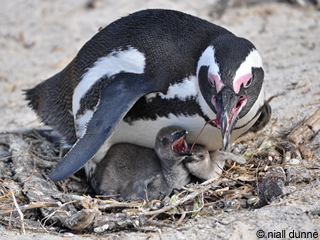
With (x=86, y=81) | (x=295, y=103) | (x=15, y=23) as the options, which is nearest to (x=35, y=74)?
(x=15, y=23)

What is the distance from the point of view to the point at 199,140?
3.40 meters

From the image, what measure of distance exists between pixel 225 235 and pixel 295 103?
73.8 inches

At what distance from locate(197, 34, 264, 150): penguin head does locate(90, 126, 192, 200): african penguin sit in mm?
353

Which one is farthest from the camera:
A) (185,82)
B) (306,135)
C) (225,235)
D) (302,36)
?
(302,36)

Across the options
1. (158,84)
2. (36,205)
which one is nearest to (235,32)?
(158,84)

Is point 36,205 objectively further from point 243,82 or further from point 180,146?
point 243,82

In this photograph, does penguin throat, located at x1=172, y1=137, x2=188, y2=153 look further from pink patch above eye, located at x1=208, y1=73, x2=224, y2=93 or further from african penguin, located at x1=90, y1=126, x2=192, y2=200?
pink patch above eye, located at x1=208, y1=73, x2=224, y2=93

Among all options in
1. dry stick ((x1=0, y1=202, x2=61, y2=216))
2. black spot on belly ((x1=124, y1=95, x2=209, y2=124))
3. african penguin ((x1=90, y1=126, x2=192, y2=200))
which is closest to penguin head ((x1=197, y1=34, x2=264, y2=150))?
black spot on belly ((x1=124, y1=95, x2=209, y2=124))

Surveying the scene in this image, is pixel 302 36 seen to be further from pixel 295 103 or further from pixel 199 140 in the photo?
pixel 199 140

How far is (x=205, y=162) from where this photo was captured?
3.34m

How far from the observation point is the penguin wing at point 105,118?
3.02 meters

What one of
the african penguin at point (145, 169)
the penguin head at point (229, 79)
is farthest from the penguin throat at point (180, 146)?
the penguin head at point (229, 79)

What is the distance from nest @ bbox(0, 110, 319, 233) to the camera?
2.87 m

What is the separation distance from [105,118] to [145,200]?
53cm
